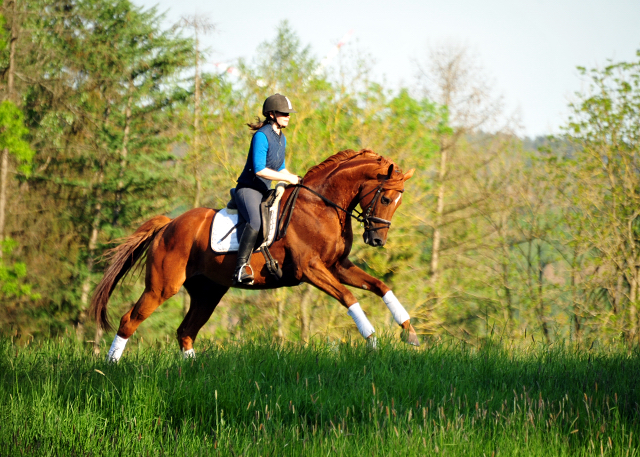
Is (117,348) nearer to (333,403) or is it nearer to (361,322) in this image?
(361,322)

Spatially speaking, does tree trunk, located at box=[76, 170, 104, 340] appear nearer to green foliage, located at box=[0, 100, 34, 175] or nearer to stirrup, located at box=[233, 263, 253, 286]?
green foliage, located at box=[0, 100, 34, 175]

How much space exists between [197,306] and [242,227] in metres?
1.34

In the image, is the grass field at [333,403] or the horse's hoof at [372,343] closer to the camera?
the grass field at [333,403]

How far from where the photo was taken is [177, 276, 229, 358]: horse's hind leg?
739 centimetres

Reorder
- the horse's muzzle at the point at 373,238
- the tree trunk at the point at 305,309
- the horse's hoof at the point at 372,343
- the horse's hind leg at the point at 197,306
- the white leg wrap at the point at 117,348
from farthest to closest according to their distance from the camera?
the tree trunk at the point at 305,309, the horse's hind leg at the point at 197,306, the white leg wrap at the point at 117,348, the horse's muzzle at the point at 373,238, the horse's hoof at the point at 372,343

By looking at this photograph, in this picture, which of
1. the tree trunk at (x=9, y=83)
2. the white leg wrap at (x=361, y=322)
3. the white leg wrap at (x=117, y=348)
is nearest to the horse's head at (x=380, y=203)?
the white leg wrap at (x=361, y=322)

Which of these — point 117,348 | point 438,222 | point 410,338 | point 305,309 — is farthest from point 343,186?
point 438,222

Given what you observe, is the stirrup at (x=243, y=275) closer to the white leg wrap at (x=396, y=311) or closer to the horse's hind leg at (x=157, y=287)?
the horse's hind leg at (x=157, y=287)

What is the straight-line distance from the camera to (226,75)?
23.9 meters

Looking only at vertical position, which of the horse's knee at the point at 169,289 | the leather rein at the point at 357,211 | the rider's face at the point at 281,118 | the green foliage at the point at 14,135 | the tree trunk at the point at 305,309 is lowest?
the tree trunk at the point at 305,309

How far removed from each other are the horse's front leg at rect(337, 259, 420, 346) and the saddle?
714mm

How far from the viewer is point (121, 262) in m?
7.60

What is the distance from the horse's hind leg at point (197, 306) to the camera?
24.2ft

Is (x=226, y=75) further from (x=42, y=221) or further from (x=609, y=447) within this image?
(x=609, y=447)
